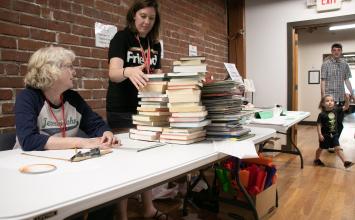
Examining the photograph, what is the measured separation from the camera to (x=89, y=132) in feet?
5.61

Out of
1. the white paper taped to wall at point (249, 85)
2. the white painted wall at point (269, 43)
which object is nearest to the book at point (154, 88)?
the white paper taped to wall at point (249, 85)

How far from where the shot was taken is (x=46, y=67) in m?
1.53

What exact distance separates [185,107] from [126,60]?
59cm

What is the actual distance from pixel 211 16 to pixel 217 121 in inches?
139

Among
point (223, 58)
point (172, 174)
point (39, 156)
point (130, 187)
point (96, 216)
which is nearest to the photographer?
point (130, 187)

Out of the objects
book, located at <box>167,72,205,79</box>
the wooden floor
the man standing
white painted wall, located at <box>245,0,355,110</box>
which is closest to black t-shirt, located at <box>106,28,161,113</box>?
book, located at <box>167,72,205,79</box>

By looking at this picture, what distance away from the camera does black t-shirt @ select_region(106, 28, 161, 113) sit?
5.92 feet

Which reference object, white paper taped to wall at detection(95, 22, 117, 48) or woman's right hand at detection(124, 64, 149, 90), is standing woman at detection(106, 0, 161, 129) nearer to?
woman's right hand at detection(124, 64, 149, 90)

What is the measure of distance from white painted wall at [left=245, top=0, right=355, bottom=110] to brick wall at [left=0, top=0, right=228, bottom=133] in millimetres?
1396

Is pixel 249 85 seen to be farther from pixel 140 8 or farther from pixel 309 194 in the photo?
pixel 140 8

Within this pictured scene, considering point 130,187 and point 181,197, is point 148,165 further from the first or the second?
point 181,197

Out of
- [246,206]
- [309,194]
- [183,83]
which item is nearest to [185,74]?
[183,83]

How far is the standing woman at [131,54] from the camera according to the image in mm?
1814

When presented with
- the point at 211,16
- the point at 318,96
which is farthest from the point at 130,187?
the point at 318,96
